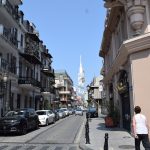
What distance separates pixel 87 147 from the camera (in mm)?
12945

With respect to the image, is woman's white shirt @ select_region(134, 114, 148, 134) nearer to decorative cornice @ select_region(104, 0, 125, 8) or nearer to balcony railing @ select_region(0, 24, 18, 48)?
decorative cornice @ select_region(104, 0, 125, 8)

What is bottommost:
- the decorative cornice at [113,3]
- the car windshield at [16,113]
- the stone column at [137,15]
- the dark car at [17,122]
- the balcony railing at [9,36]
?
the dark car at [17,122]

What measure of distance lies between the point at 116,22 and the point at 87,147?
38.5 feet

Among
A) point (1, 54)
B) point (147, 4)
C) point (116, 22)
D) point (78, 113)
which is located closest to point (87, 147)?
point (147, 4)

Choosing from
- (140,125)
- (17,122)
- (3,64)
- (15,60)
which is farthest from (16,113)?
(15,60)

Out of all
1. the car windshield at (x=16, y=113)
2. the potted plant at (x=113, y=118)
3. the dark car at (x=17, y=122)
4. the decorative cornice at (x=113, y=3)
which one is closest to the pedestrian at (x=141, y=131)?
the decorative cornice at (x=113, y=3)

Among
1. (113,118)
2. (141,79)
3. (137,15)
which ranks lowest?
(113,118)

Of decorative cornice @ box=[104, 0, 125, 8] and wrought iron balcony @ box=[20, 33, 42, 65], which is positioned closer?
decorative cornice @ box=[104, 0, 125, 8]

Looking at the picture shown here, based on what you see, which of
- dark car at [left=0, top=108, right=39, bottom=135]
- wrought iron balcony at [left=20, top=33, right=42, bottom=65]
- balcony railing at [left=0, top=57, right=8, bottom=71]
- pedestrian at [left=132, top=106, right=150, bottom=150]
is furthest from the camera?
wrought iron balcony at [left=20, top=33, right=42, bottom=65]

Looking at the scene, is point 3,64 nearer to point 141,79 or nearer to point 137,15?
point 137,15

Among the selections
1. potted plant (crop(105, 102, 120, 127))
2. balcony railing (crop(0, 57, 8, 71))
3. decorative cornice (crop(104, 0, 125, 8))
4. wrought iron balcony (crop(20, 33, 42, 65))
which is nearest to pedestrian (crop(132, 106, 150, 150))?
decorative cornice (crop(104, 0, 125, 8))

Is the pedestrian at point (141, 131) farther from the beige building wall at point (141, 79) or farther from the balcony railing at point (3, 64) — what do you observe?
the balcony railing at point (3, 64)

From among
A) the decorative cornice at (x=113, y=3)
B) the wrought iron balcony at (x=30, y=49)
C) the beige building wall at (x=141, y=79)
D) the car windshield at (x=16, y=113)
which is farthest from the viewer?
the wrought iron balcony at (x=30, y=49)

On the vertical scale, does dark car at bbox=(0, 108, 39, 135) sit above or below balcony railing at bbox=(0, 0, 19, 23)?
below
